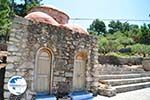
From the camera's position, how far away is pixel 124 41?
4269 centimetres

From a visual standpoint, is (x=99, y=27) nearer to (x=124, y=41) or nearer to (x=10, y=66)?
(x=124, y=41)

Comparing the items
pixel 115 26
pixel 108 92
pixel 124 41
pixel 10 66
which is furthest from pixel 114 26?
pixel 10 66

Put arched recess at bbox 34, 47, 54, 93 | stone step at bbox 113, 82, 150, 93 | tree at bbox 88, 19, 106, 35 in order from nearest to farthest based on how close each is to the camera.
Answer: arched recess at bbox 34, 47, 54, 93
stone step at bbox 113, 82, 150, 93
tree at bbox 88, 19, 106, 35

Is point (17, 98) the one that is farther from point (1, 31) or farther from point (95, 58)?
point (1, 31)

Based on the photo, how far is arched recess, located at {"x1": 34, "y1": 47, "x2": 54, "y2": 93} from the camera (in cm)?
1084

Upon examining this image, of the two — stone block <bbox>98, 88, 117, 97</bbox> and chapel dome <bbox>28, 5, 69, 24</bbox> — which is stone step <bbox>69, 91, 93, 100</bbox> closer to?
stone block <bbox>98, 88, 117, 97</bbox>

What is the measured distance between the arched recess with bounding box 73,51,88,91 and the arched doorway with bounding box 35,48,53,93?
5.89 ft

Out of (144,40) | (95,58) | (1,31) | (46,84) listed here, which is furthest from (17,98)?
(144,40)

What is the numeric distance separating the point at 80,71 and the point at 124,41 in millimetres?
30488

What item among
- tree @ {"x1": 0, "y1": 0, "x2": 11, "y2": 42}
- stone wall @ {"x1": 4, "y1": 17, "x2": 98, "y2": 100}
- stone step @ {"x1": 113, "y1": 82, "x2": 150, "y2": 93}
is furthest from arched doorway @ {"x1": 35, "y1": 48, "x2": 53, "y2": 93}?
tree @ {"x1": 0, "y1": 0, "x2": 11, "y2": 42}

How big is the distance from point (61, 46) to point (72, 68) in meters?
1.33

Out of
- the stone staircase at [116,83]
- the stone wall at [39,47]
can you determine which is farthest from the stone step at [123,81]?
the stone wall at [39,47]

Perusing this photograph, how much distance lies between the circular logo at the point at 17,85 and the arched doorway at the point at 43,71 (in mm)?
1472

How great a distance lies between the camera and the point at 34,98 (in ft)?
33.6
